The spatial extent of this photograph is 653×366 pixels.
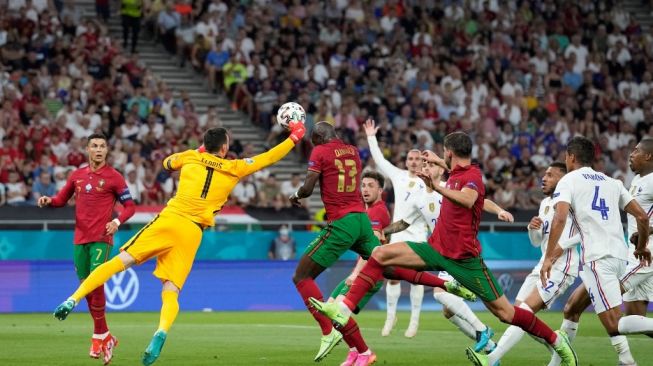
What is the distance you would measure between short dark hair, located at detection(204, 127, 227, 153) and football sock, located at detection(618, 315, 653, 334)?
4.74 m

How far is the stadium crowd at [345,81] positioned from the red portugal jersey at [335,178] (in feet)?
45.9

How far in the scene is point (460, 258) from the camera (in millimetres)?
12719

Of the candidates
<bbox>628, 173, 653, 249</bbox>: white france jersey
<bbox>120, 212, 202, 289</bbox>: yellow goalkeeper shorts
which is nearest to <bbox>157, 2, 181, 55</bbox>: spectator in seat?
<bbox>120, 212, 202, 289</bbox>: yellow goalkeeper shorts

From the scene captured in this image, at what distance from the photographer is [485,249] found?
28.6 meters

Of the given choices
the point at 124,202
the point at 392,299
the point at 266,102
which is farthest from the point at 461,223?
the point at 266,102

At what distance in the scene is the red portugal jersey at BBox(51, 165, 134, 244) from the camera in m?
15.7

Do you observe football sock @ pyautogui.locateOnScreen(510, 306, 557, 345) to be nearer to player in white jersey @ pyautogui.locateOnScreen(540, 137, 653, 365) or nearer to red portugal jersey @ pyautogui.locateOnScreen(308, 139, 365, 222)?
player in white jersey @ pyautogui.locateOnScreen(540, 137, 653, 365)

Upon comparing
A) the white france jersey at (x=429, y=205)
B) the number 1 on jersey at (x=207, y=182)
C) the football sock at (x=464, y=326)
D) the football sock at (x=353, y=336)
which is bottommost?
the football sock at (x=464, y=326)

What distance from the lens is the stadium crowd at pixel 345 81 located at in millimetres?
29391

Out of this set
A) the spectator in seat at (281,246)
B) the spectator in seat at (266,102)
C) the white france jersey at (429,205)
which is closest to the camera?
the white france jersey at (429,205)

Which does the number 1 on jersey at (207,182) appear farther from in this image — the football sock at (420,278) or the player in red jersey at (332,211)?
the football sock at (420,278)

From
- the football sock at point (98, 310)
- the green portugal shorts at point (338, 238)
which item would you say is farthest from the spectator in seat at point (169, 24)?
the green portugal shorts at point (338, 238)

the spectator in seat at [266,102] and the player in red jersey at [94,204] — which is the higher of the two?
the player in red jersey at [94,204]

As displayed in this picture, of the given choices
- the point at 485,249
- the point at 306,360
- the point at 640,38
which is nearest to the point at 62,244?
the point at 485,249
